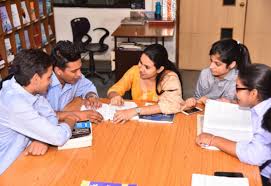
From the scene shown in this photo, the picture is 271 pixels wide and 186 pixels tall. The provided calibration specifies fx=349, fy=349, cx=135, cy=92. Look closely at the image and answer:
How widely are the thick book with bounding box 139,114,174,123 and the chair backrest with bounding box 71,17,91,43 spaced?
3.07m

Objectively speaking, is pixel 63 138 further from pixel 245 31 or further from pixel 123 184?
pixel 245 31

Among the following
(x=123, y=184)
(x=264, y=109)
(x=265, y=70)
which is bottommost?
(x=123, y=184)

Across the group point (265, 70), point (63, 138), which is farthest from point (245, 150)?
point (63, 138)

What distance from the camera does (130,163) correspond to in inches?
65.2

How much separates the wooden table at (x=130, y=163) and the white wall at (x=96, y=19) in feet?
12.2

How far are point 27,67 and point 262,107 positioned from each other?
1.16 m

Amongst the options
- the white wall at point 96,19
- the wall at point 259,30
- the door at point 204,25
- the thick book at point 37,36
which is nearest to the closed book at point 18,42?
the thick book at point 37,36

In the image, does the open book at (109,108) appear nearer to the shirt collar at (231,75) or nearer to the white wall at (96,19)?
the shirt collar at (231,75)

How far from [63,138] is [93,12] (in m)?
4.07

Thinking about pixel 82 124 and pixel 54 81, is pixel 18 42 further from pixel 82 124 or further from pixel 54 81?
pixel 82 124

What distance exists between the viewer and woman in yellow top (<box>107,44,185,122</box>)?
215 centimetres

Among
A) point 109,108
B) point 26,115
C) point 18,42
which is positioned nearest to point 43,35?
point 18,42

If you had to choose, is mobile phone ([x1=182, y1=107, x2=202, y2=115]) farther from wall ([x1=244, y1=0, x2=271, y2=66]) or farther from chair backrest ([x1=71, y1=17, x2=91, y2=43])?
wall ([x1=244, y1=0, x2=271, y2=66])

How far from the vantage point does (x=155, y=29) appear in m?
4.64
